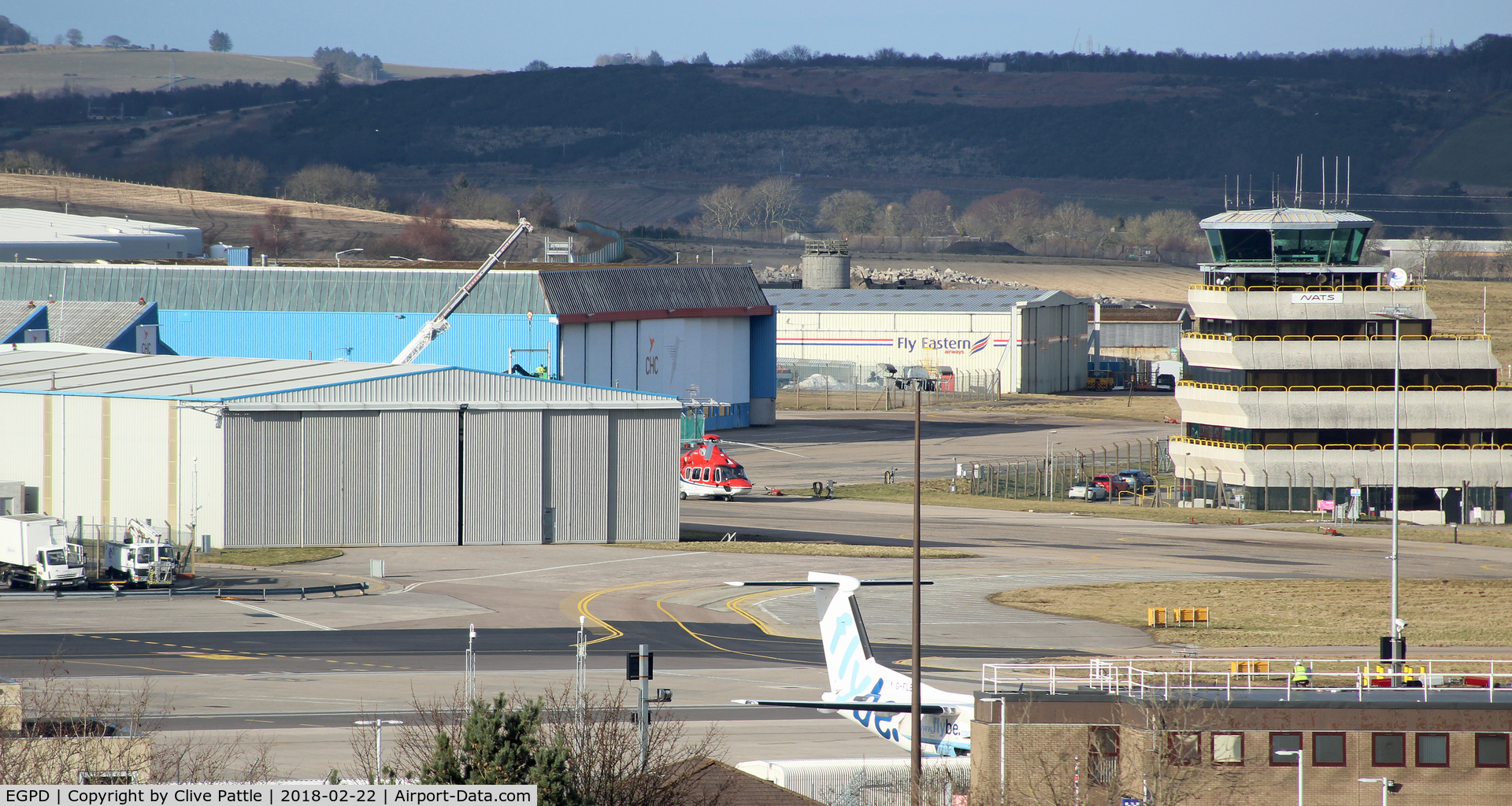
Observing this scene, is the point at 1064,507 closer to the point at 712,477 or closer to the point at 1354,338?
the point at 1354,338

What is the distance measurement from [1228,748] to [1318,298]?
64679 millimetres

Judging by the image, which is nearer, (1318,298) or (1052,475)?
(1318,298)

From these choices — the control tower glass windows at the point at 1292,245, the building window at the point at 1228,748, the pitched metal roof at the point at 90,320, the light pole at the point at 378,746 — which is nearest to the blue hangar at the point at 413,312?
the pitched metal roof at the point at 90,320

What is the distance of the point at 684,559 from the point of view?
6650cm

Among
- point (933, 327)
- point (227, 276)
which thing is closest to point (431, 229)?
point (933, 327)

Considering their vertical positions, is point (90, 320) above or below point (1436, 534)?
above

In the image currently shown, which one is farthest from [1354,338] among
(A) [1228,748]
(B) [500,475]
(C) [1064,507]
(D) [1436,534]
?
(A) [1228,748]

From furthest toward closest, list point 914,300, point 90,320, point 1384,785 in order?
point 914,300
point 90,320
point 1384,785

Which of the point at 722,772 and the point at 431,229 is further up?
the point at 431,229

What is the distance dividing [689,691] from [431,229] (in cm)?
16076

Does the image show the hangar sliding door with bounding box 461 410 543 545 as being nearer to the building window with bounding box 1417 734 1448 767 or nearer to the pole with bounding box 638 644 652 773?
the pole with bounding box 638 644 652 773

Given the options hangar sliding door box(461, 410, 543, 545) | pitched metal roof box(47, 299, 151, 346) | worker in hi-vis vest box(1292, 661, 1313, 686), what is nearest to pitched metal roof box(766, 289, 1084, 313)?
pitched metal roof box(47, 299, 151, 346)

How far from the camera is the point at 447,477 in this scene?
67.6 m

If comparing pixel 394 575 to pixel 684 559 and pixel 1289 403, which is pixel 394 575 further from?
pixel 1289 403
